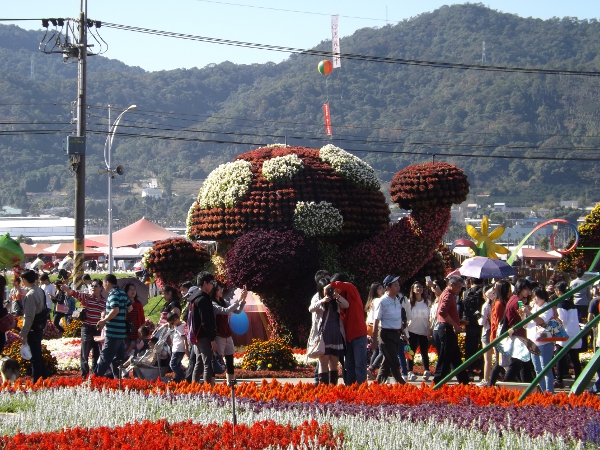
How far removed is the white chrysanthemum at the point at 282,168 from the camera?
1777 centimetres

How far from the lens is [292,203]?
17625mm

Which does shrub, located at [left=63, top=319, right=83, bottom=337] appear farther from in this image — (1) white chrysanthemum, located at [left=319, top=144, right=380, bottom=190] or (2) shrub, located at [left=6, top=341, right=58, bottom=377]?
(1) white chrysanthemum, located at [left=319, top=144, right=380, bottom=190]

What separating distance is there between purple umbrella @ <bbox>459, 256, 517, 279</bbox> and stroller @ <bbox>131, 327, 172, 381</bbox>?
26.6 feet

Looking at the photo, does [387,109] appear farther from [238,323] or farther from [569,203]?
[238,323]

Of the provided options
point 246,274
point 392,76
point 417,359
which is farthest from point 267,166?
point 392,76

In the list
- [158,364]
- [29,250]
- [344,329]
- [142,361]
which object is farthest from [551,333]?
[29,250]

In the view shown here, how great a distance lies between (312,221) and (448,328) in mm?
5875

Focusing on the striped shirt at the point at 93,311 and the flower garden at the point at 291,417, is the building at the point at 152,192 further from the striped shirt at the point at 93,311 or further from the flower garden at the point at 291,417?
the flower garden at the point at 291,417

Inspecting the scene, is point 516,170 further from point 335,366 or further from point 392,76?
point 335,366

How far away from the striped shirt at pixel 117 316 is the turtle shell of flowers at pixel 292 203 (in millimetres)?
5989

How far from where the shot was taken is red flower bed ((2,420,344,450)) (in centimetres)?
669

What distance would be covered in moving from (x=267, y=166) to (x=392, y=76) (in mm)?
139476

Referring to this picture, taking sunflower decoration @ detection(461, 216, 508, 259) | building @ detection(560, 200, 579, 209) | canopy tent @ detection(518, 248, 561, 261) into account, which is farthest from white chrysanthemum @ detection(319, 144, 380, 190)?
building @ detection(560, 200, 579, 209)

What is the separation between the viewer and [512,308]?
11609mm
